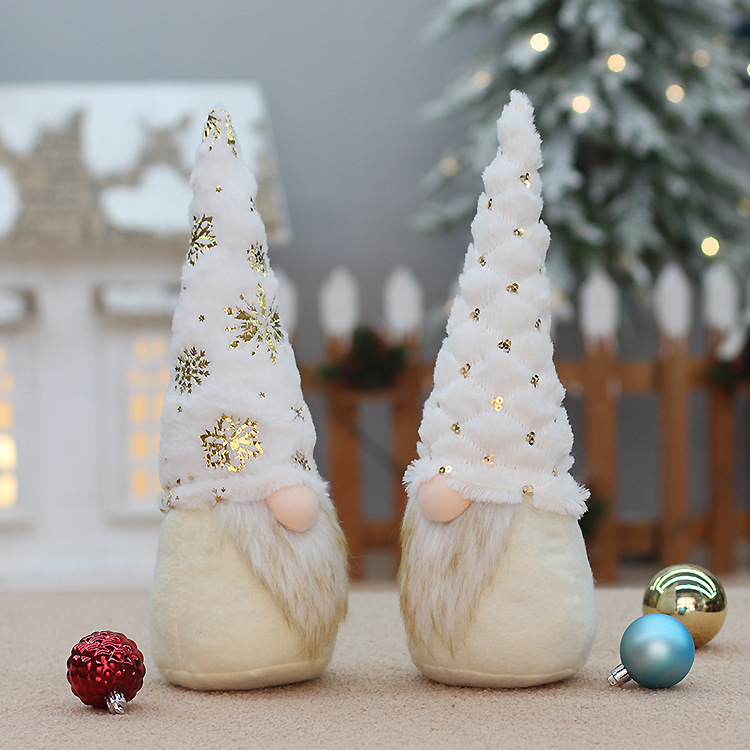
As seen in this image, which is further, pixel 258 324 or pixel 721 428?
pixel 721 428

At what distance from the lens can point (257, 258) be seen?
1.19 metres

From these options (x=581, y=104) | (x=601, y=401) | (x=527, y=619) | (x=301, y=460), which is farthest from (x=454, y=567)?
(x=581, y=104)

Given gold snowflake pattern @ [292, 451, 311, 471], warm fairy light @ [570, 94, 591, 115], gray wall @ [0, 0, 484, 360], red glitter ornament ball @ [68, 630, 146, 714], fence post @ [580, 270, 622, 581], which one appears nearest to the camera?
red glitter ornament ball @ [68, 630, 146, 714]

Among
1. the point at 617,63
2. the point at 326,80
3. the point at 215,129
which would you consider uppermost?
the point at 326,80

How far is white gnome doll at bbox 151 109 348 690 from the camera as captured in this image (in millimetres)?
1108

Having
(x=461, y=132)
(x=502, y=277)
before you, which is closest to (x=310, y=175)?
(x=461, y=132)

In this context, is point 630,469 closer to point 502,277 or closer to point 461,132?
point 461,132

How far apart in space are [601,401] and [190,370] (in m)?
1.69

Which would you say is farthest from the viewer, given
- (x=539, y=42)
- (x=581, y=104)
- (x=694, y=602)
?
(x=539, y=42)

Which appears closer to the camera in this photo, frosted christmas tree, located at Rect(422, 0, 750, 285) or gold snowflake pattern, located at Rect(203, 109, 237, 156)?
gold snowflake pattern, located at Rect(203, 109, 237, 156)

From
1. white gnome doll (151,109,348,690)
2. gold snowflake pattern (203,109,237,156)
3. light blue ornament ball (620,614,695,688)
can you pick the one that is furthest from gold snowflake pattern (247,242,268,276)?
light blue ornament ball (620,614,695,688)

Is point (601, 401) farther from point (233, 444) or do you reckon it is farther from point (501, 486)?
point (233, 444)

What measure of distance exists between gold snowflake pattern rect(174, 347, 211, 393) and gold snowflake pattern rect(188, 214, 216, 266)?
0.12 meters

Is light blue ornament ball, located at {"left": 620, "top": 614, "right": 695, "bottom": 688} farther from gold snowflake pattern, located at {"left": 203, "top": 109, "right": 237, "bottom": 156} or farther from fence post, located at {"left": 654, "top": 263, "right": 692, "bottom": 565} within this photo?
fence post, located at {"left": 654, "top": 263, "right": 692, "bottom": 565}
